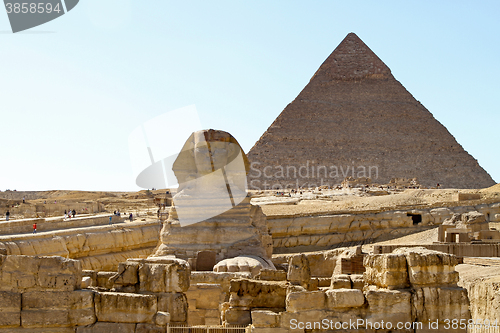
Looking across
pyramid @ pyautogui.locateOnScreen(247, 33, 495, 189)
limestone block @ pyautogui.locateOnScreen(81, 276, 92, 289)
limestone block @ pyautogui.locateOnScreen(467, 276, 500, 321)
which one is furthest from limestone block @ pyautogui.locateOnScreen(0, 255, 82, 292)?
pyramid @ pyautogui.locateOnScreen(247, 33, 495, 189)

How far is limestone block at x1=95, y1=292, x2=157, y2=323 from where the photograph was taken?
3.74m

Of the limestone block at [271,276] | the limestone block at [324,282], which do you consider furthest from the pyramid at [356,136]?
the limestone block at [271,276]

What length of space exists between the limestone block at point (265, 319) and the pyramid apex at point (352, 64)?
13947cm

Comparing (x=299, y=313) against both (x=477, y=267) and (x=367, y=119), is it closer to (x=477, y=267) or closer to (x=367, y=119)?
(x=477, y=267)

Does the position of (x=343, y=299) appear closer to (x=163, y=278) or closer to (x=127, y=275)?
(x=163, y=278)

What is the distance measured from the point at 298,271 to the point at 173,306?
97 centimetres

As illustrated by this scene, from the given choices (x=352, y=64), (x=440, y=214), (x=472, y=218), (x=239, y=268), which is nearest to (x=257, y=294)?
(x=239, y=268)

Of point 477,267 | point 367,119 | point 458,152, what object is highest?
point 367,119

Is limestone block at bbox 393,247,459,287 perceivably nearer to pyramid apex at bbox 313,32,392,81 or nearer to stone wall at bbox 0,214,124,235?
stone wall at bbox 0,214,124,235

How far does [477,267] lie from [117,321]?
13.8ft

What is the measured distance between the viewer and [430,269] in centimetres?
386

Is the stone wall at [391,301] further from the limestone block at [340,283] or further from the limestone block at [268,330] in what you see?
the limestone block at [340,283]

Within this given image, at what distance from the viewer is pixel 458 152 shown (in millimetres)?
122750

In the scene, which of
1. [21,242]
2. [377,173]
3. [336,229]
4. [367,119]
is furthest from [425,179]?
[21,242]
